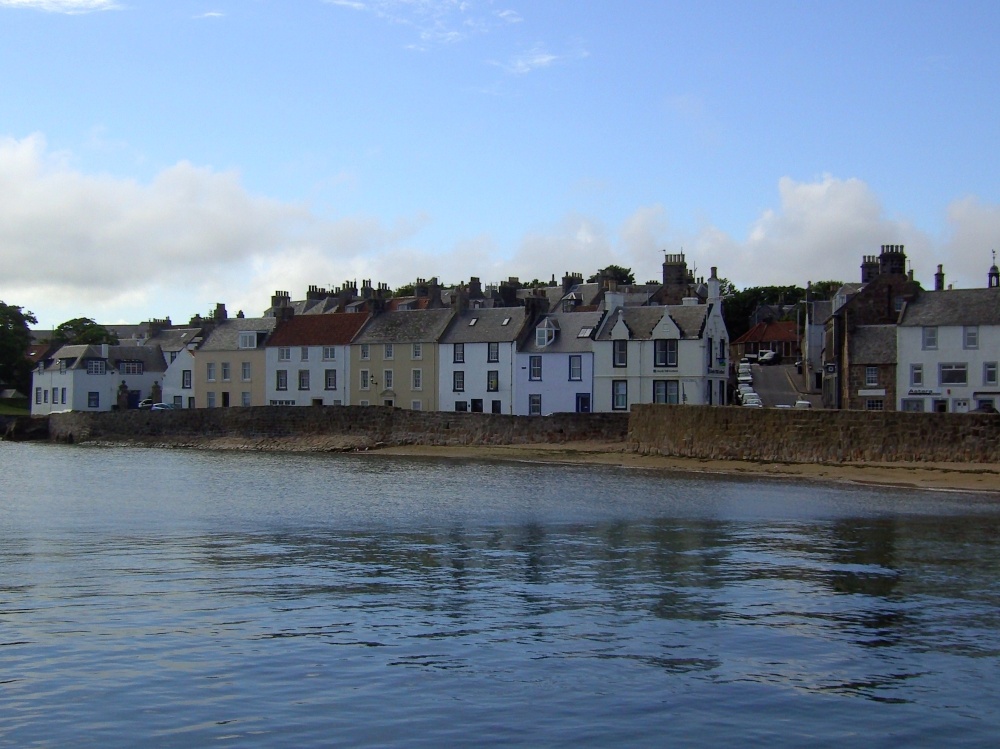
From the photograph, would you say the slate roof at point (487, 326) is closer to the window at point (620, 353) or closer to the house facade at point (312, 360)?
the window at point (620, 353)

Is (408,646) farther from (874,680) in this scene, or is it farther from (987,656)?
(987,656)

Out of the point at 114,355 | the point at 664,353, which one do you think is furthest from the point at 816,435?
the point at 114,355

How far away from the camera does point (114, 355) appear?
10575cm

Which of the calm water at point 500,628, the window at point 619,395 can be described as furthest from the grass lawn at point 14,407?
the calm water at point 500,628

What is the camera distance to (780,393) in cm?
8831

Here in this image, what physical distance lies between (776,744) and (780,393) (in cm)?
7674

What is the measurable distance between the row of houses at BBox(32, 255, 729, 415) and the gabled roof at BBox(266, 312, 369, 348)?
0.36 ft

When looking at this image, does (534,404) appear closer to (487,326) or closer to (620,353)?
(487,326)

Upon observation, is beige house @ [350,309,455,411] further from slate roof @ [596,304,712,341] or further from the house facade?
slate roof @ [596,304,712,341]

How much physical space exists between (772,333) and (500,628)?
117 m

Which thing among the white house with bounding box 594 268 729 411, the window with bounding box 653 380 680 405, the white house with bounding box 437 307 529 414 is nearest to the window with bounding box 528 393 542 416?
the white house with bounding box 437 307 529 414

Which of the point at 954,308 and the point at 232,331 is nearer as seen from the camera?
the point at 954,308

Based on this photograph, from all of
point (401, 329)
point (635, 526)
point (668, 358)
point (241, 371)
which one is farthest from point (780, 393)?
point (635, 526)

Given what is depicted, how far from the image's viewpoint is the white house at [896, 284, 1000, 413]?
6475cm
